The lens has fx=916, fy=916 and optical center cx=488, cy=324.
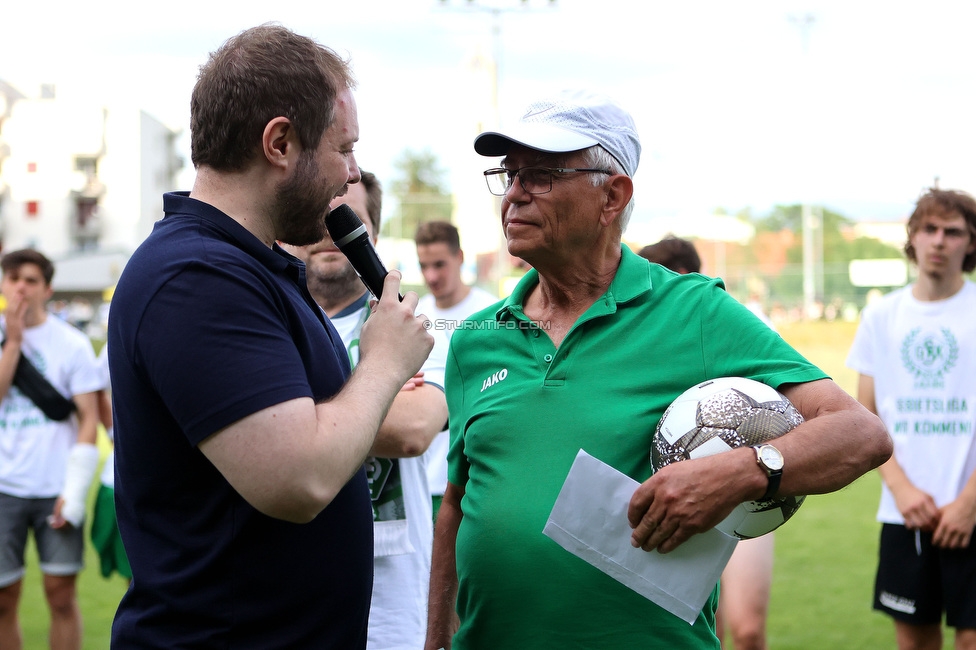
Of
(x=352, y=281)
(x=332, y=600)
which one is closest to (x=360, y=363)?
(x=332, y=600)

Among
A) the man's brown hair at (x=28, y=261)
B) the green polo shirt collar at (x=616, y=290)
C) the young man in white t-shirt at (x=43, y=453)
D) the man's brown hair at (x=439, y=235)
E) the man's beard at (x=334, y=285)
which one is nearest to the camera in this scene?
the green polo shirt collar at (x=616, y=290)

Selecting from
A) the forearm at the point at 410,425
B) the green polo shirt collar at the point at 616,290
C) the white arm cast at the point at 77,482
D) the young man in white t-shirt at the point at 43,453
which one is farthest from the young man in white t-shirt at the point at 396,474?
the young man in white t-shirt at the point at 43,453

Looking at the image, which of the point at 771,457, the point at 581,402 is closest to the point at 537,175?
the point at 581,402

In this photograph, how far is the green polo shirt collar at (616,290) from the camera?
2.55 m

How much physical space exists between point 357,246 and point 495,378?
557 mm

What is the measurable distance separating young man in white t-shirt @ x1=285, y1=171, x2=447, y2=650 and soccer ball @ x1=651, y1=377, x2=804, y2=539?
3.58 ft

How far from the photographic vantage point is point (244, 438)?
178 cm

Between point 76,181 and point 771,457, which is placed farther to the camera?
point 76,181

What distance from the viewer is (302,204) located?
2.14 m

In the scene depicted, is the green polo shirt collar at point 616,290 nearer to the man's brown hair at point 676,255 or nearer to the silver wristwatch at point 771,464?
the silver wristwatch at point 771,464

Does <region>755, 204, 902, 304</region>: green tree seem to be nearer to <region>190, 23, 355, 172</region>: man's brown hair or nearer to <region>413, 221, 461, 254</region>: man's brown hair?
<region>413, 221, 461, 254</region>: man's brown hair

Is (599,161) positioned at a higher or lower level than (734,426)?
higher

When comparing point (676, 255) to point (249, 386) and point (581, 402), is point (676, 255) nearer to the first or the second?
point (581, 402)

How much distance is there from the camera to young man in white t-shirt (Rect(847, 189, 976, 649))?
505 cm
